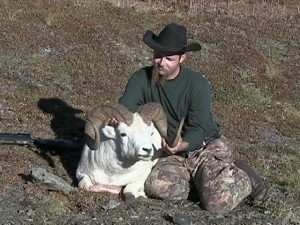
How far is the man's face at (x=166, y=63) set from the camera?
8058 millimetres

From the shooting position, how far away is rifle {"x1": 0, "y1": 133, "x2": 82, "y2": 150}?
9594 millimetres

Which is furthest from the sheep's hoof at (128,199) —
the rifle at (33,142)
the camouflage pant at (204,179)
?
the rifle at (33,142)

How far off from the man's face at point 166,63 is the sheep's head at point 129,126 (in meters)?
0.50

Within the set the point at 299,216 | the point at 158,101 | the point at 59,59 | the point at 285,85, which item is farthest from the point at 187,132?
the point at 285,85

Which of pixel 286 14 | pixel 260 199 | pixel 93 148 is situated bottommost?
pixel 286 14

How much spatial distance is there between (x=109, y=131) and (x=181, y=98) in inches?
42.8

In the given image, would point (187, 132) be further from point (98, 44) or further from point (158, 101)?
point (98, 44)

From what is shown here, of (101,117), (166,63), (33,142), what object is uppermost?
(166,63)

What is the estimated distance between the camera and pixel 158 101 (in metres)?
8.50

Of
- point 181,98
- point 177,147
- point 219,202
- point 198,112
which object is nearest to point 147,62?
point 181,98

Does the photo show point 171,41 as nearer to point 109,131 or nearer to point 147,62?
point 109,131

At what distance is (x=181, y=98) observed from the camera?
839cm

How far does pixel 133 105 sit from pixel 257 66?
421 inches

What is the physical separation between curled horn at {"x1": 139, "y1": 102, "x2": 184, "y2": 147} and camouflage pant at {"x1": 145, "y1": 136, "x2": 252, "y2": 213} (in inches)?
21.5
